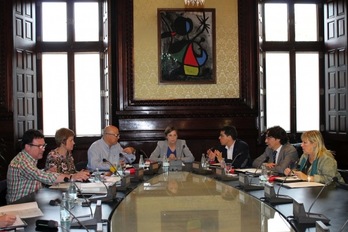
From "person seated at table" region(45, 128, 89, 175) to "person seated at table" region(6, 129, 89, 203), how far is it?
0.75 metres

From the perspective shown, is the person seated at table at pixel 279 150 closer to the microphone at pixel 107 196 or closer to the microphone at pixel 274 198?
the microphone at pixel 274 198

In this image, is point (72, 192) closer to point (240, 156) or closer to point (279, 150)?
point (279, 150)

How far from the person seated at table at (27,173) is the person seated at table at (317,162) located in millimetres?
2106

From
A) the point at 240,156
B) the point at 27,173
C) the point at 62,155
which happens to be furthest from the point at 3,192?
the point at 240,156

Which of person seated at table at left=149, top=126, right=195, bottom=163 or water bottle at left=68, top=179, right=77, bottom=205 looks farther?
person seated at table at left=149, top=126, right=195, bottom=163

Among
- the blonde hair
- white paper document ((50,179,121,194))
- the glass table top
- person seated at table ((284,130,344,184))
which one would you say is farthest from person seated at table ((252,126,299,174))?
white paper document ((50,179,121,194))

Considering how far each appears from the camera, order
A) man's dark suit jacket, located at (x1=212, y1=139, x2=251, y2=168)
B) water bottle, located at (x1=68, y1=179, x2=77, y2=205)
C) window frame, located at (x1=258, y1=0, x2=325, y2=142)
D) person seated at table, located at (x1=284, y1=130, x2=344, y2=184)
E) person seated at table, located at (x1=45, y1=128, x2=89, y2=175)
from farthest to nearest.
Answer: window frame, located at (x1=258, y1=0, x2=325, y2=142)
man's dark suit jacket, located at (x1=212, y1=139, x2=251, y2=168)
person seated at table, located at (x1=45, y1=128, x2=89, y2=175)
person seated at table, located at (x1=284, y1=130, x2=344, y2=184)
water bottle, located at (x1=68, y1=179, x2=77, y2=205)

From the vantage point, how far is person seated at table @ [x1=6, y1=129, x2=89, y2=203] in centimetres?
446

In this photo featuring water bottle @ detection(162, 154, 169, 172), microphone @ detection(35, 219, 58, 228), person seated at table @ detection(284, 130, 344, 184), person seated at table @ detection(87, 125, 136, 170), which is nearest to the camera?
microphone @ detection(35, 219, 58, 228)

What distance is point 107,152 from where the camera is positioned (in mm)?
6531

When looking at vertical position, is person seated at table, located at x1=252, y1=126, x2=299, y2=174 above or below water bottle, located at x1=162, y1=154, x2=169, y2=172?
above

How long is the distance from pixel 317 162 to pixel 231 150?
192 cm

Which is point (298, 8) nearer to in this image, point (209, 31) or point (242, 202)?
point (209, 31)

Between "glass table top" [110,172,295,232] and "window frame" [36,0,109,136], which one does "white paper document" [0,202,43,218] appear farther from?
"window frame" [36,0,109,136]
